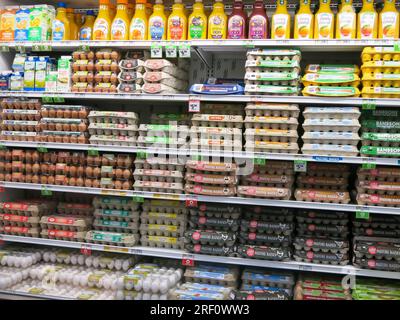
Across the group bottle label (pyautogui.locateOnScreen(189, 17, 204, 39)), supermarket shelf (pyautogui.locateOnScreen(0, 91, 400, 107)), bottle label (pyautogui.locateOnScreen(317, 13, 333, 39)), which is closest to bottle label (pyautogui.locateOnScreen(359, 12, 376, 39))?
bottle label (pyautogui.locateOnScreen(317, 13, 333, 39))

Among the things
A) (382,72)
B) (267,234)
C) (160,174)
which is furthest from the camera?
(160,174)

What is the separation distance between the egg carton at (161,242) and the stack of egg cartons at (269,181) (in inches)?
26.2

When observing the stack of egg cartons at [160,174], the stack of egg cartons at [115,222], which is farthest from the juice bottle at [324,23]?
the stack of egg cartons at [115,222]

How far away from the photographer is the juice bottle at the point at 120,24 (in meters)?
3.38

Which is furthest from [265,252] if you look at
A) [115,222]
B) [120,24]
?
[120,24]

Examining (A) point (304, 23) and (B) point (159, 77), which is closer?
(A) point (304, 23)

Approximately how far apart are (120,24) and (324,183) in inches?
80.2

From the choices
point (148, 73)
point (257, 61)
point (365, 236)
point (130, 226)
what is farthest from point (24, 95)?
point (365, 236)

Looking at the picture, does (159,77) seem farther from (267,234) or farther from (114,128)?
(267,234)

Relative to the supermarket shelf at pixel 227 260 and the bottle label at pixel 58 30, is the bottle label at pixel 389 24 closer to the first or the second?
the supermarket shelf at pixel 227 260

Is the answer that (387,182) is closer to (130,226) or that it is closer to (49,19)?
(130,226)

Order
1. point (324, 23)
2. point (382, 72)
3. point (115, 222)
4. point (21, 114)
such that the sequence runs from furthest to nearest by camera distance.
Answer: point (21, 114) < point (115, 222) < point (324, 23) < point (382, 72)

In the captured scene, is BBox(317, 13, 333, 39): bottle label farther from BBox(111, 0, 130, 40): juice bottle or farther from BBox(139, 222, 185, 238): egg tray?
BBox(139, 222, 185, 238): egg tray

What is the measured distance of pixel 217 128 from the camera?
3.21 m
